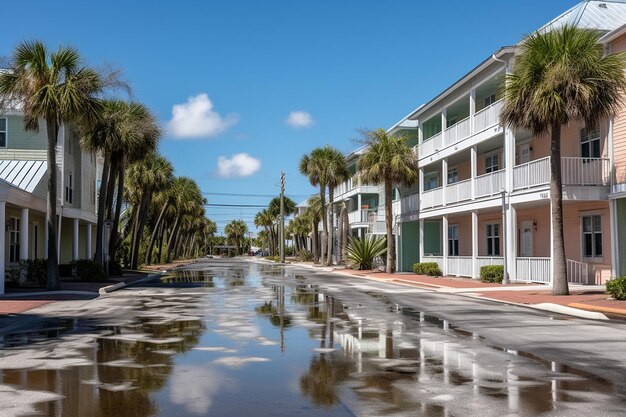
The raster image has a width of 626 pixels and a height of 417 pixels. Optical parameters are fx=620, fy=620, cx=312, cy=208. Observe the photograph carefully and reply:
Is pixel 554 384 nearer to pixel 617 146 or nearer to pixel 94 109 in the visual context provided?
pixel 617 146

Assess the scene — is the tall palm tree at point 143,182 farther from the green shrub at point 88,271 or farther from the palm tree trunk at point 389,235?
the palm tree trunk at point 389,235

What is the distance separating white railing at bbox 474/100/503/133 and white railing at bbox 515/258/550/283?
6760 millimetres

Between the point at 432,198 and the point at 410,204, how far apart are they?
13.0 feet

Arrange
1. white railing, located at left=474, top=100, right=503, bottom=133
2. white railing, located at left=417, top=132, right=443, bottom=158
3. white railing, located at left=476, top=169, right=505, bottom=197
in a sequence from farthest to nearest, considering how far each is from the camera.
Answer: white railing, located at left=417, top=132, right=443, bottom=158 < white railing, located at left=474, top=100, right=503, bottom=133 < white railing, located at left=476, top=169, right=505, bottom=197

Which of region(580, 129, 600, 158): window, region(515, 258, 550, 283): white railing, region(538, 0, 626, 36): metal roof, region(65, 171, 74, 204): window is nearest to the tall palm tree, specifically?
region(65, 171, 74, 204): window

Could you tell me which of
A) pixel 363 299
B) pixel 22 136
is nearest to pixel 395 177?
pixel 363 299

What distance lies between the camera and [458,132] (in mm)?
33500

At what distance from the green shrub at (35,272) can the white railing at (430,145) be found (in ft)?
72.2

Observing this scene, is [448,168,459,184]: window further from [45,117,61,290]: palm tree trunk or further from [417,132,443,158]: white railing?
[45,117,61,290]: palm tree trunk

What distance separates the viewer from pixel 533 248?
96.3 ft

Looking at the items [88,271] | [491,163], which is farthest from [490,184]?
[88,271]

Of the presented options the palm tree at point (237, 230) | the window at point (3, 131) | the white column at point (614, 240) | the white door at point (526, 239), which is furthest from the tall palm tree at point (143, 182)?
the palm tree at point (237, 230)

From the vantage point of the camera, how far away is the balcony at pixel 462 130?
29234 millimetres

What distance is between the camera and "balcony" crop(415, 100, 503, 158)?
29234 mm
